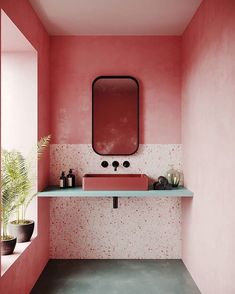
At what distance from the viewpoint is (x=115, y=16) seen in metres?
3.47

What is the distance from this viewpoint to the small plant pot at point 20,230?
3113mm

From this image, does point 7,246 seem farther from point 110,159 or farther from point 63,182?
point 110,159

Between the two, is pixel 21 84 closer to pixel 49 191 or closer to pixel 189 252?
pixel 49 191

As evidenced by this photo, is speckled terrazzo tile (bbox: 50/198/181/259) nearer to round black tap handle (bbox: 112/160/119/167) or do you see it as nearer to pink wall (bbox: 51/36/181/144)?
round black tap handle (bbox: 112/160/119/167)

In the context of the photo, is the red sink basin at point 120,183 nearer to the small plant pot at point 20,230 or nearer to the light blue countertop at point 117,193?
the light blue countertop at point 117,193

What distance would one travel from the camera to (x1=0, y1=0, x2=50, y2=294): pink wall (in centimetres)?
260

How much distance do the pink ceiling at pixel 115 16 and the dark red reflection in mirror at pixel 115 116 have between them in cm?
62

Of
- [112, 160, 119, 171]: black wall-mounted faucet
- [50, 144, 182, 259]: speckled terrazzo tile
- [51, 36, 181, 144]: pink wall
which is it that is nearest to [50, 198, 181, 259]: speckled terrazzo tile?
[50, 144, 182, 259]: speckled terrazzo tile

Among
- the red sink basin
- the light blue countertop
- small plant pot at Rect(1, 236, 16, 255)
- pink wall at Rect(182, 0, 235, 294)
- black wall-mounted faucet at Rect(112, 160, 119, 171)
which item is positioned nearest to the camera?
pink wall at Rect(182, 0, 235, 294)

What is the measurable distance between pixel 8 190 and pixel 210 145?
1830 mm

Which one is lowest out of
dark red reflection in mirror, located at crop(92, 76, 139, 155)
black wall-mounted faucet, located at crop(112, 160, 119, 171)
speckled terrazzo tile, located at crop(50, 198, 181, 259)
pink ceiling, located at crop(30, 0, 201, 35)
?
speckled terrazzo tile, located at crop(50, 198, 181, 259)

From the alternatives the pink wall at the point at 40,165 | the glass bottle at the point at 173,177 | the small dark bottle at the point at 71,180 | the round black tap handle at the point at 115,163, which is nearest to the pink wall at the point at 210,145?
the glass bottle at the point at 173,177

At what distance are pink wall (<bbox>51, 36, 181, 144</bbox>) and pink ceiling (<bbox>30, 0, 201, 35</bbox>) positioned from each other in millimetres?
150

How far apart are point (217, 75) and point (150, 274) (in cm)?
228
